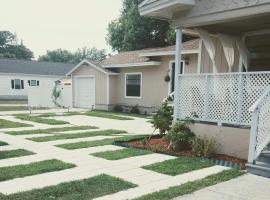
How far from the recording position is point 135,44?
93.2 feet

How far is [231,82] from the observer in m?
6.58

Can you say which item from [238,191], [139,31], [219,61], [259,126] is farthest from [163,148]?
[139,31]

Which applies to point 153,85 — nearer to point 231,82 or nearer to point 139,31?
point 231,82

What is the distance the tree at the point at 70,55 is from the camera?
6881 centimetres

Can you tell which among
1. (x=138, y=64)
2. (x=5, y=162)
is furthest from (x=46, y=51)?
(x=5, y=162)

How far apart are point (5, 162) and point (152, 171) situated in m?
2.91

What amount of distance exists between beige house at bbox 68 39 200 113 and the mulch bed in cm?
658

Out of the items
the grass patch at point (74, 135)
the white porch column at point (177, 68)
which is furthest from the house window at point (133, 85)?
the white porch column at point (177, 68)

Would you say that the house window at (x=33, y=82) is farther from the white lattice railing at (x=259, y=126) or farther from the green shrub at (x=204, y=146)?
the white lattice railing at (x=259, y=126)

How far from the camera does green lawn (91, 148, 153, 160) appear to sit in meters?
6.32

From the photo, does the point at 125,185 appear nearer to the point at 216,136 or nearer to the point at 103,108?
the point at 216,136

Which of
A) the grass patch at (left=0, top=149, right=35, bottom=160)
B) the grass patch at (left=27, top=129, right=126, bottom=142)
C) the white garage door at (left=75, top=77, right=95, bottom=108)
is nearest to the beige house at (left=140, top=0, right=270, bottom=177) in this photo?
the grass patch at (left=27, top=129, right=126, bottom=142)

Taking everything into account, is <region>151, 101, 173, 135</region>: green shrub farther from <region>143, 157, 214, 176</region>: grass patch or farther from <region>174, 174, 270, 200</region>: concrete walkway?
<region>174, 174, 270, 200</region>: concrete walkway

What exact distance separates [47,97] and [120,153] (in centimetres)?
1608
